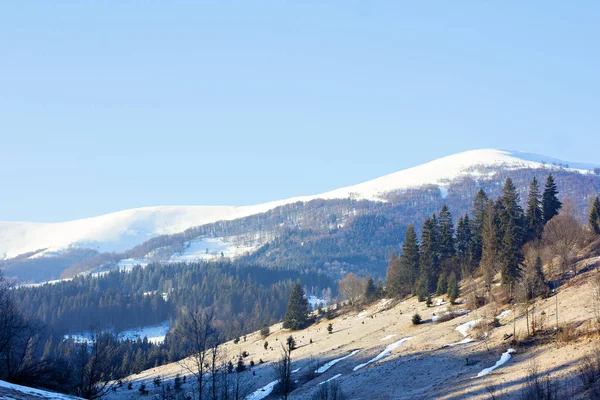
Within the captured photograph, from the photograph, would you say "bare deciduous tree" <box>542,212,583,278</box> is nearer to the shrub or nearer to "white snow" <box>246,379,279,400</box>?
the shrub

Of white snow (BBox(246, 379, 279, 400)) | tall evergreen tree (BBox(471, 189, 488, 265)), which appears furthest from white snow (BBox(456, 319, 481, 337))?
tall evergreen tree (BBox(471, 189, 488, 265))

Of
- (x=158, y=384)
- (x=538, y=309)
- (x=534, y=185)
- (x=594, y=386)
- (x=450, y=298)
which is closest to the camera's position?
(x=594, y=386)

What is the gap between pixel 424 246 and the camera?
97.4 meters

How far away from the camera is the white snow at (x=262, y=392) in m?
53.7

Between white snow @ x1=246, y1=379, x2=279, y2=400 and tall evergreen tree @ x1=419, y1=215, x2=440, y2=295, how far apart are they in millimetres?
37797

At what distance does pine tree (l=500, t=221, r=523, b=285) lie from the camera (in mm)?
68812

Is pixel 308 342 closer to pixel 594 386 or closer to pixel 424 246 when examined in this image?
pixel 424 246

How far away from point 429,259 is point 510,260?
25.1 metres

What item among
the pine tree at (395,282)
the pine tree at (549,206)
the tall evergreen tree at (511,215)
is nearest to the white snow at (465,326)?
the tall evergreen tree at (511,215)

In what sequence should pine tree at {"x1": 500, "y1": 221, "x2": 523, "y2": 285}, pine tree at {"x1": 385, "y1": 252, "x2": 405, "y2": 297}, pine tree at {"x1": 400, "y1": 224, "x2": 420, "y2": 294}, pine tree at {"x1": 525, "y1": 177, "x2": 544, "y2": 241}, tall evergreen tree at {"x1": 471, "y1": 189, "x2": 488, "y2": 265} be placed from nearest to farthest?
pine tree at {"x1": 500, "y1": 221, "x2": 523, "y2": 285} < pine tree at {"x1": 525, "y1": 177, "x2": 544, "y2": 241} < tall evergreen tree at {"x1": 471, "y1": 189, "x2": 488, "y2": 265} < pine tree at {"x1": 400, "y1": 224, "x2": 420, "y2": 294} < pine tree at {"x1": 385, "y1": 252, "x2": 405, "y2": 297}

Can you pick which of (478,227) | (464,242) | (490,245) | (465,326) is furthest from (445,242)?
(465,326)

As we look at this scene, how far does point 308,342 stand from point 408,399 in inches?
1642

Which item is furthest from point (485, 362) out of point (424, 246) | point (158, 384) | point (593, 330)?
point (424, 246)

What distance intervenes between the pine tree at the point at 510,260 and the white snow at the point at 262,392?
1210 inches
